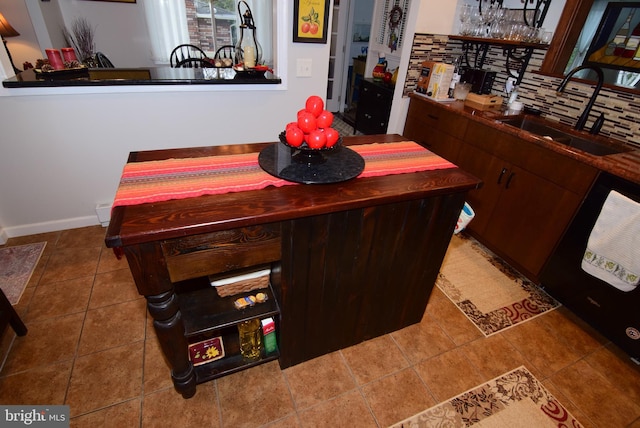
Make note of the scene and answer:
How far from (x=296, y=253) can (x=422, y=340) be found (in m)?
0.97

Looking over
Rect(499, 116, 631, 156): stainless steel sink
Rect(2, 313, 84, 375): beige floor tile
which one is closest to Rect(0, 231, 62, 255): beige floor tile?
Rect(2, 313, 84, 375): beige floor tile

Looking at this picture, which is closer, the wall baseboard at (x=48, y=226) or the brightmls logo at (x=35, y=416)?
the brightmls logo at (x=35, y=416)

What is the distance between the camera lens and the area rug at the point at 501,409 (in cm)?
131

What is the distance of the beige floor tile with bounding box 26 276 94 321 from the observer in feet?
5.38

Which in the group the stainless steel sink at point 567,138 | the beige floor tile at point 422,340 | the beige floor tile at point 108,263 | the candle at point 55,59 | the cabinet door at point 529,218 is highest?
the candle at point 55,59

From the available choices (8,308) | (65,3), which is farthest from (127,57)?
(8,308)

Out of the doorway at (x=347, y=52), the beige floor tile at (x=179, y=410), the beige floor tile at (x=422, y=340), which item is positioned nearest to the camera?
the beige floor tile at (x=179, y=410)

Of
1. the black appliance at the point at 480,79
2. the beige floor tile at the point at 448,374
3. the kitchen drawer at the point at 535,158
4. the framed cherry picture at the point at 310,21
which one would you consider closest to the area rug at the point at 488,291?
the beige floor tile at the point at 448,374

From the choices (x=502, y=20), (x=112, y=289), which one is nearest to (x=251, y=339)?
(x=112, y=289)

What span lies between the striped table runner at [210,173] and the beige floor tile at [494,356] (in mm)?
966

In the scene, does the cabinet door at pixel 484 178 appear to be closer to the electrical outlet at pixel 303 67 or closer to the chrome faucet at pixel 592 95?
the chrome faucet at pixel 592 95

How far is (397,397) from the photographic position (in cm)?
138

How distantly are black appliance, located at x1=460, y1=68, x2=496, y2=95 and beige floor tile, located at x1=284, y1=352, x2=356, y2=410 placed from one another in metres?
2.35

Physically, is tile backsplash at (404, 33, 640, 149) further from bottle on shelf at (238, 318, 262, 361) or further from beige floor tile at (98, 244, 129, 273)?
beige floor tile at (98, 244, 129, 273)
